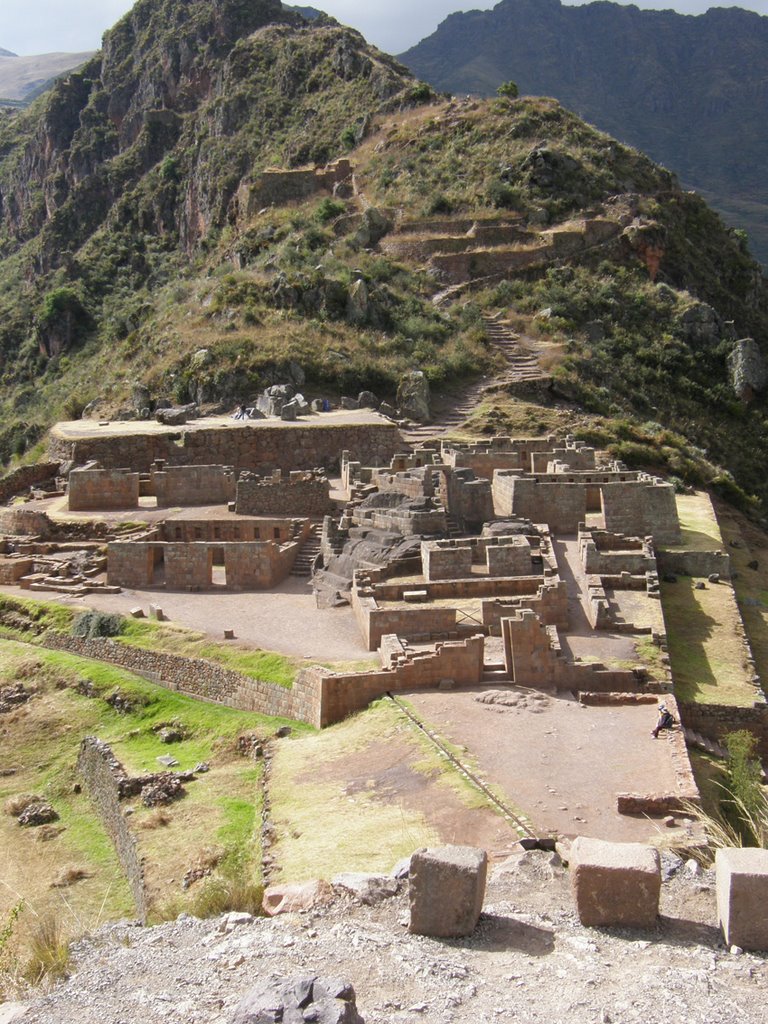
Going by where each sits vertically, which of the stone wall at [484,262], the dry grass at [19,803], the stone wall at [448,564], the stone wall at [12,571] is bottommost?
the dry grass at [19,803]

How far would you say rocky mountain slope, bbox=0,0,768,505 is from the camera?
136ft

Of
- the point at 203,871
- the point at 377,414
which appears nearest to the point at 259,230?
the point at 377,414

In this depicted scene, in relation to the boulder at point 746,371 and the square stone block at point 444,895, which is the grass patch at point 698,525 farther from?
the square stone block at point 444,895

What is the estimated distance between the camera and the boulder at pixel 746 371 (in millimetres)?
46188

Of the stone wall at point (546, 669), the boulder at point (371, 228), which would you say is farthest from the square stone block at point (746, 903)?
the boulder at point (371, 228)

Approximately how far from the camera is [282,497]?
2675cm

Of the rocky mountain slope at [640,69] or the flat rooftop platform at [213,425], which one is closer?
the flat rooftop platform at [213,425]

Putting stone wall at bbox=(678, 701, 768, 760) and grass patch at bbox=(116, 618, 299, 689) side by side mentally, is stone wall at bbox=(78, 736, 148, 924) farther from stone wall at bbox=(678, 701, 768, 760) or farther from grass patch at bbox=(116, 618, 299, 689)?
stone wall at bbox=(678, 701, 768, 760)

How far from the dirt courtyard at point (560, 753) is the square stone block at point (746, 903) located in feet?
11.4

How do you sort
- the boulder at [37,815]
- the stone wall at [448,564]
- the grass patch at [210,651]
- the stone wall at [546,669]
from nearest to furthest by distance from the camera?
the boulder at [37,815], the stone wall at [546,669], the grass patch at [210,651], the stone wall at [448,564]

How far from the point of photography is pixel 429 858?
7.95 meters

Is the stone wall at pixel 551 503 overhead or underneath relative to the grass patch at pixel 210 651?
overhead

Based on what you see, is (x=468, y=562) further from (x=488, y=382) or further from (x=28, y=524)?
(x=488, y=382)

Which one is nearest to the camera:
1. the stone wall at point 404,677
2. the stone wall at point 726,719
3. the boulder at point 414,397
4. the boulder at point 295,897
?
the boulder at point 295,897
